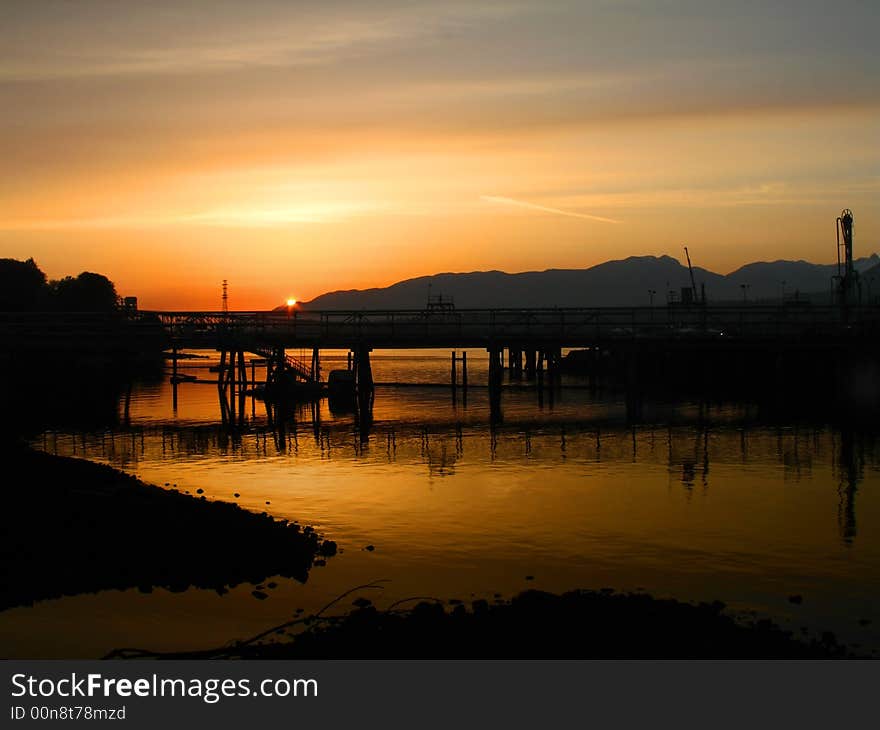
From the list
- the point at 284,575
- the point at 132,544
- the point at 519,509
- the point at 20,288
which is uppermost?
the point at 20,288

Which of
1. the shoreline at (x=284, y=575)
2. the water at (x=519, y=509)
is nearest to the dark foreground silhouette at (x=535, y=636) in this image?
the shoreline at (x=284, y=575)

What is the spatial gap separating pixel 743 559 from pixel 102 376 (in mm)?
108500

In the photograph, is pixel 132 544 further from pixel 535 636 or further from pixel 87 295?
pixel 87 295

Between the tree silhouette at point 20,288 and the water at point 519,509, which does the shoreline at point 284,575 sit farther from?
the tree silhouette at point 20,288

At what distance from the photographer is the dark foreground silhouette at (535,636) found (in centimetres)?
1867

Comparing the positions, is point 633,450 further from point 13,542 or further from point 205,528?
point 13,542

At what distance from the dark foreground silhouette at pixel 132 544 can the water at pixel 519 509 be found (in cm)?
87

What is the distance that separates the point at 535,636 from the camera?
19.2 metres

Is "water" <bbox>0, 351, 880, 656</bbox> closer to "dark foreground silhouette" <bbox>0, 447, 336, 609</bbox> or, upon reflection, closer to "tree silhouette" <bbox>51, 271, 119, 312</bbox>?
"dark foreground silhouette" <bbox>0, 447, 336, 609</bbox>

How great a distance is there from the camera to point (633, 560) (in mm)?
27547

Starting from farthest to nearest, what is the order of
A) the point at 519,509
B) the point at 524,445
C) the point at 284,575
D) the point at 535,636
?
1. the point at 524,445
2. the point at 519,509
3. the point at 284,575
4. the point at 535,636

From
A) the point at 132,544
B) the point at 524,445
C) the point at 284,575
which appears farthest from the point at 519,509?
the point at 524,445

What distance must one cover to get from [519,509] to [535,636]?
16.2 meters

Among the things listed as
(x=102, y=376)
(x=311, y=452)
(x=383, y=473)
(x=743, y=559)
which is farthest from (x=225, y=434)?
(x=102, y=376)
